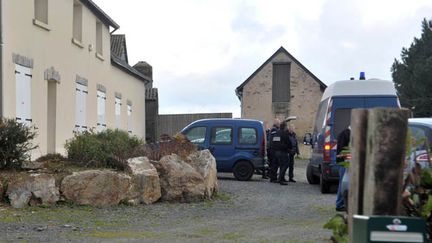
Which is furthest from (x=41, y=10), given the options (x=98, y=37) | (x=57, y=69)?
(x=98, y=37)

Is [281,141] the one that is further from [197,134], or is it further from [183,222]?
[183,222]

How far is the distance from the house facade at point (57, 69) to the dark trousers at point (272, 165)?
19.7 ft

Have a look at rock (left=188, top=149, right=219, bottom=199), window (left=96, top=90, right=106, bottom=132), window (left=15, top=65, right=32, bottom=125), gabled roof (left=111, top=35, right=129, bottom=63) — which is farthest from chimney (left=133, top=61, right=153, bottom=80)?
rock (left=188, top=149, right=219, bottom=199)

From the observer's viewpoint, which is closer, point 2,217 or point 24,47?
point 2,217

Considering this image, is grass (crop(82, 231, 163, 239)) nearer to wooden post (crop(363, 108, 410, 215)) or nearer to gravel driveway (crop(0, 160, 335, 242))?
gravel driveway (crop(0, 160, 335, 242))

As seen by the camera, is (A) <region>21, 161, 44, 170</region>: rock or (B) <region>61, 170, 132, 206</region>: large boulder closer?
(B) <region>61, 170, 132, 206</region>: large boulder

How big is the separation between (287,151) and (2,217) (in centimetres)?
841

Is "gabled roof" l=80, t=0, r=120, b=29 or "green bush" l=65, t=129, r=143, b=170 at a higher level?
"gabled roof" l=80, t=0, r=120, b=29

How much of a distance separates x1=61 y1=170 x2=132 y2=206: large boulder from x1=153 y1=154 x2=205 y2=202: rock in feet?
3.34

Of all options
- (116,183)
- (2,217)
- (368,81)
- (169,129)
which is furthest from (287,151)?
(169,129)

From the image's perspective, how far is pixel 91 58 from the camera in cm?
2064

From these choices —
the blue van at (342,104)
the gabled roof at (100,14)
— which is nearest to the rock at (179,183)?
the blue van at (342,104)

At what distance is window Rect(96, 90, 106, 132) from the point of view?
21594 mm

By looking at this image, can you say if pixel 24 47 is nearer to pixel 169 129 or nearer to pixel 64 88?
pixel 64 88
